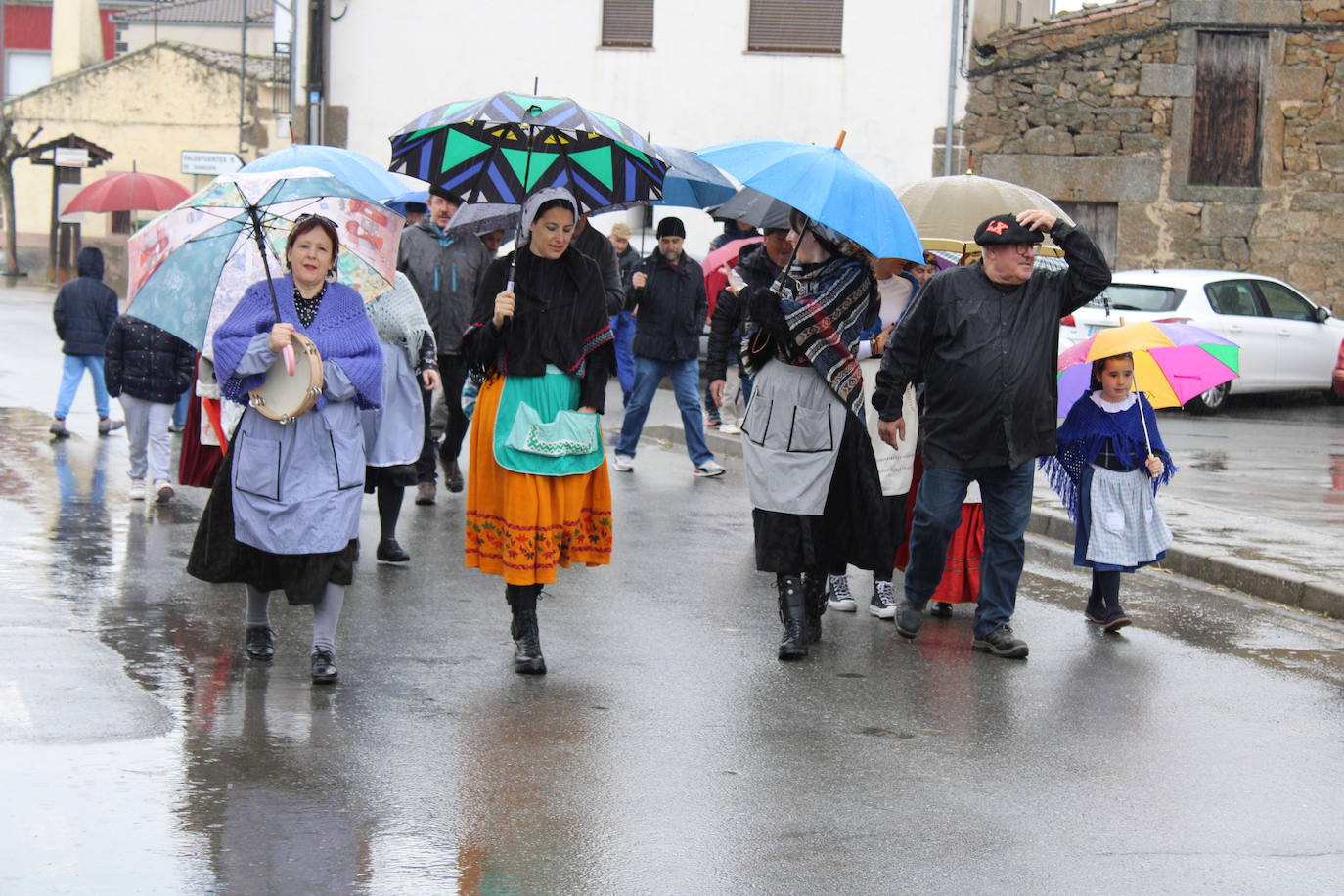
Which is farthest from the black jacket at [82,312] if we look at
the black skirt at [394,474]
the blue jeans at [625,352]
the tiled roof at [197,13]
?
the tiled roof at [197,13]

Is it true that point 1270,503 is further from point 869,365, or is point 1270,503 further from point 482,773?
point 482,773

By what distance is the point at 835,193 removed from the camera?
6.61m

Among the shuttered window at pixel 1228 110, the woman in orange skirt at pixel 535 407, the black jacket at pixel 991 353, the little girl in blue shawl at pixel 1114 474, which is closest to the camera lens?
the woman in orange skirt at pixel 535 407

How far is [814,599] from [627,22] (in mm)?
18535

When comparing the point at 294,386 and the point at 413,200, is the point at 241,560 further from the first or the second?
the point at 413,200

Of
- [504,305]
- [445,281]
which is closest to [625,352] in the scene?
[445,281]

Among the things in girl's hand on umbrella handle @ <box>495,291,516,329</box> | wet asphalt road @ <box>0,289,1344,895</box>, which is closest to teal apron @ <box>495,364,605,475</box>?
girl's hand on umbrella handle @ <box>495,291,516,329</box>

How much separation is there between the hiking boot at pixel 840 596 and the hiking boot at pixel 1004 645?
961 millimetres

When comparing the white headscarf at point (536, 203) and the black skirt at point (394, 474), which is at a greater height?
the white headscarf at point (536, 203)

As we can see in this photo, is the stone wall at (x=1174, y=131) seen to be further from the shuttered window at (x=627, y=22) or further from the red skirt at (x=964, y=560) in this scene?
the red skirt at (x=964, y=560)

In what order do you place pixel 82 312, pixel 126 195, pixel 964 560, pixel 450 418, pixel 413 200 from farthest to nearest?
pixel 126 195
pixel 82 312
pixel 450 418
pixel 413 200
pixel 964 560

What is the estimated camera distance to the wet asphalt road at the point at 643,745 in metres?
4.57

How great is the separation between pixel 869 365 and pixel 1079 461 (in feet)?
3.49

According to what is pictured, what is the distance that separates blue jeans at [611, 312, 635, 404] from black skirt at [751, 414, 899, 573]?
669 cm
